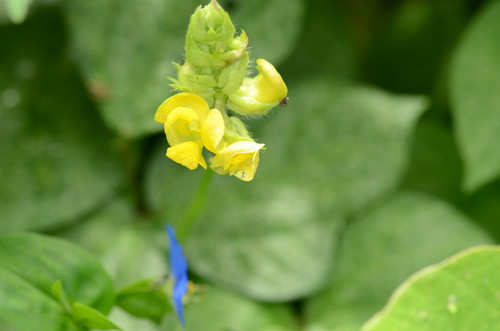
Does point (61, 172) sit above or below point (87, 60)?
below

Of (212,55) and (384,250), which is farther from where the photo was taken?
(384,250)

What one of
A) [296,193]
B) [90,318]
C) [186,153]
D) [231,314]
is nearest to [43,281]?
[90,318]

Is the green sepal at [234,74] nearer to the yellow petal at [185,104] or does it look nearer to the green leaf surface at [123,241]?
the yellow petal at [185,104]

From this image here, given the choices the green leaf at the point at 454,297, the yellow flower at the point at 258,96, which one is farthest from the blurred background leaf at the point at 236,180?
the yellow flower at the point at 258,96

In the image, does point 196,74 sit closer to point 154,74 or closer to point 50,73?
point 154,74

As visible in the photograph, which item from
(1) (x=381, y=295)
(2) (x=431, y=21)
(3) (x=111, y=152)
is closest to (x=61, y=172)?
(3) (x=111, y=152)

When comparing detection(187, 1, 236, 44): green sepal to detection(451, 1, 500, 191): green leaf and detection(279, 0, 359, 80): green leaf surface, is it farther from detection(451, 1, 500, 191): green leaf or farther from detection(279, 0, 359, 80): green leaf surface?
detection(279, 0, 359, 80): green leaf surface

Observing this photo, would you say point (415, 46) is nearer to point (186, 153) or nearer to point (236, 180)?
point (236, 180)
